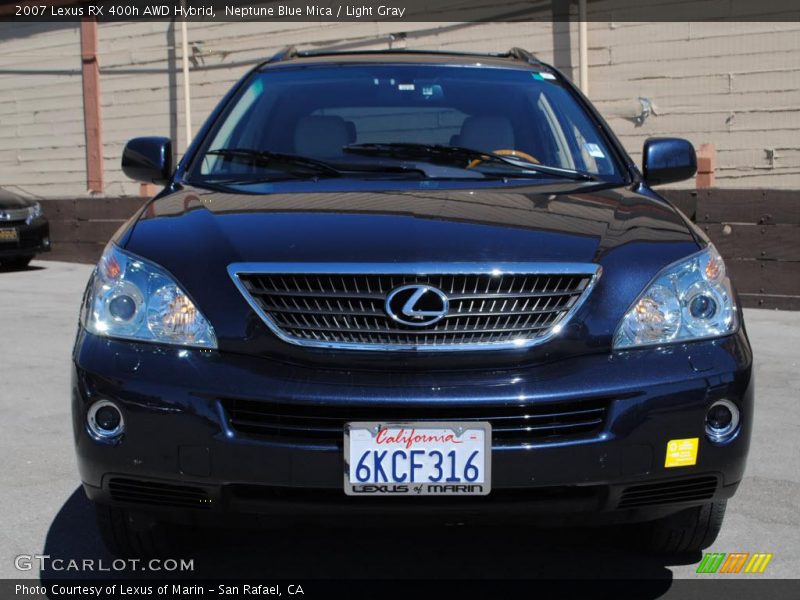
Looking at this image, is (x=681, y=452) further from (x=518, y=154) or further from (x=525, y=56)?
(x=525, y=56)

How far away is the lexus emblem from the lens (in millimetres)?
2859

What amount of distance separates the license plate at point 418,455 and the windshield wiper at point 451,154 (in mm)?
1398

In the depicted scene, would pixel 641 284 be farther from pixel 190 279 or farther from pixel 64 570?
pixel 64 570

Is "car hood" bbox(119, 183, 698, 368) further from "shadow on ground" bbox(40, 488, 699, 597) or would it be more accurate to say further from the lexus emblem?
"shadow on ground" bbox(40, 488, 699, 597)

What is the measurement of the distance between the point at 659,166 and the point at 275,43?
39.6 ft

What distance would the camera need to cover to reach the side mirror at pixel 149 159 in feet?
14.2

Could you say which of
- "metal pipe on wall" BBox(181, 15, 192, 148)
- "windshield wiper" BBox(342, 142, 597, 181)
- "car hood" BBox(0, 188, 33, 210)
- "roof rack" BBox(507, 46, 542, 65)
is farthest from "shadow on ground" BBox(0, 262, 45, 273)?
"windshield wiper" BBox(342, 142, 597, 181)

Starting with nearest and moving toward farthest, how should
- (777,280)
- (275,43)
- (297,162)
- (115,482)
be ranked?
1. (115,482)
2. (297,162)
3. (777,280)
4. (275,43)

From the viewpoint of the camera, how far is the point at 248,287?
293 cm

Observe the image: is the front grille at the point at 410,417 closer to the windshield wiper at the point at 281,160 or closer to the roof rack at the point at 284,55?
the windshield wiper at the point at 281,160

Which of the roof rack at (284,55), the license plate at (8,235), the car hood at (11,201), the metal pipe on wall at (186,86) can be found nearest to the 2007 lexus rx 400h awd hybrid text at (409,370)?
the roof rack at (284,55)

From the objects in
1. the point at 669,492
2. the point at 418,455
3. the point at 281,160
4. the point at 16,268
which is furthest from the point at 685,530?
the point at 16,268

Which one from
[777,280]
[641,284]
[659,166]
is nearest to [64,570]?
[641,284]

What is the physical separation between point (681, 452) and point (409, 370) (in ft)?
2.32
